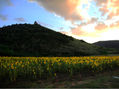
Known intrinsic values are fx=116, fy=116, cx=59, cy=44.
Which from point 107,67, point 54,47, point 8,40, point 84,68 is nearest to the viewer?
point 84,68

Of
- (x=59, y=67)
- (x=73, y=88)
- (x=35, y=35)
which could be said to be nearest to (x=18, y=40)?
(x=35, y=35)

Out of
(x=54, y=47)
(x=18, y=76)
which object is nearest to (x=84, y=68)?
(x=18, y=76)

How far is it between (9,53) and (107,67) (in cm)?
1512

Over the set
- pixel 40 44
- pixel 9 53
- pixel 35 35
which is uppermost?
pixel 35 35

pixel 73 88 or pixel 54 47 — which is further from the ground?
pixel 54 47

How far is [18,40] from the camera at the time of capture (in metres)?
29.7

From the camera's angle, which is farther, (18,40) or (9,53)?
(18,40)

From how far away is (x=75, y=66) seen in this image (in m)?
6.61

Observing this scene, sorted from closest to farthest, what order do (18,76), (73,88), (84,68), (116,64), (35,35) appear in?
(73,88), (18,76), (84,68), (116,64), (35,35)

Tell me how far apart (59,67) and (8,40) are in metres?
26.3

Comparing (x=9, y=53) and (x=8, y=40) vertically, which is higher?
(x=8, y=40)

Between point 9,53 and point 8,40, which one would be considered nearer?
point 9,53

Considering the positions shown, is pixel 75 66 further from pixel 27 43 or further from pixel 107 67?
pixel 27 43

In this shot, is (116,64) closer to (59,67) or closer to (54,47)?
(59,67)
